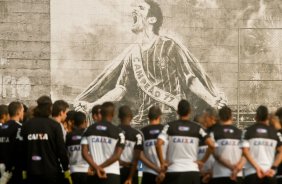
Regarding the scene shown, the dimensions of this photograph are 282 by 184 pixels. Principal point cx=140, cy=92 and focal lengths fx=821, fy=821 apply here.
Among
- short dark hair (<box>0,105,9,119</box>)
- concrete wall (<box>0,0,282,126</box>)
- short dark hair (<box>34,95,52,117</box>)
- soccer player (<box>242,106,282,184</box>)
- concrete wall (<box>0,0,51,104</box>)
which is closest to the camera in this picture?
short dark hair (<box>34,95,52,117</box>)

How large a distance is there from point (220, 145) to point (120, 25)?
48.2 feet

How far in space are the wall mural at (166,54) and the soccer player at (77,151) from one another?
1317cm

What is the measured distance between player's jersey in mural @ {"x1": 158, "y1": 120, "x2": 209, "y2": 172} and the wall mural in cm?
1471

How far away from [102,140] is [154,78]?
15243 mm

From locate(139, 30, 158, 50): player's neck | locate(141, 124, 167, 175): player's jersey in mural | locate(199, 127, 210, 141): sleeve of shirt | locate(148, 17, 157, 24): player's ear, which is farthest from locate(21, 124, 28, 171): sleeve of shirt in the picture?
locate(148, 17, 157, 24): player's ear

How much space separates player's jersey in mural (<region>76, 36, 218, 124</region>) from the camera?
88.4 ft

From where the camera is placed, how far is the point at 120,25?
89.2 ft

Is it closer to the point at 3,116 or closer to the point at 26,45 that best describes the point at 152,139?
the point at 3,116

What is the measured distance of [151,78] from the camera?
89.5 feet

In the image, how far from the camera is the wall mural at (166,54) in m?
26.9

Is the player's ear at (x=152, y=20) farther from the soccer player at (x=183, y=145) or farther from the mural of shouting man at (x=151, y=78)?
the soccer player at (x=183, y=145)

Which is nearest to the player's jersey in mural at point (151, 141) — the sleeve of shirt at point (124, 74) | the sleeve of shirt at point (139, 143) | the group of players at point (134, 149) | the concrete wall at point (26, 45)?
the group of players at point (134, 149)

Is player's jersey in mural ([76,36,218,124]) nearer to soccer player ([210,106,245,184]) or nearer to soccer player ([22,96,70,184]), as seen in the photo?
soccer player ([210,106,245,184])

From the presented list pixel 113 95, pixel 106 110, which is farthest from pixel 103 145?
pixel 113 95
